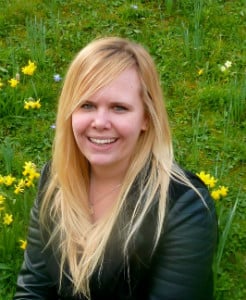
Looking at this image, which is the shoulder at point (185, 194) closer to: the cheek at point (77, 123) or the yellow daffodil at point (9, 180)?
the cheek at point (77, 123)

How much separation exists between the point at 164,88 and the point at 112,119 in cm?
196

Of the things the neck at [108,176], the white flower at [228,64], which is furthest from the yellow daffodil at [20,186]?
the white flower at [228,64]

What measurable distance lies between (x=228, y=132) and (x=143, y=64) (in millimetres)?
1624

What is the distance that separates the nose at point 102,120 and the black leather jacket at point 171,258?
299 millimetres

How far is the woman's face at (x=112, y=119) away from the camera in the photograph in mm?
1928

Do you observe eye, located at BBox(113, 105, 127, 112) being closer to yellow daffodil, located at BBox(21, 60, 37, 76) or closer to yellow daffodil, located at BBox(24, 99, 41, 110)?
yellow daffodil, located at BBox(24, 99, 41, 110)

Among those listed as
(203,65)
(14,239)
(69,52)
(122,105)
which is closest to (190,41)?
(203,65)

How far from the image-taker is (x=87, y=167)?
2277mm

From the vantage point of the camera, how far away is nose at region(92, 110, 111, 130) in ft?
6.34

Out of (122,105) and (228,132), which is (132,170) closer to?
(122,105)

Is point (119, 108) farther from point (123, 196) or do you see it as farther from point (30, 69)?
point (30, 69)

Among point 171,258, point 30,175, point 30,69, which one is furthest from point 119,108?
point 30,69

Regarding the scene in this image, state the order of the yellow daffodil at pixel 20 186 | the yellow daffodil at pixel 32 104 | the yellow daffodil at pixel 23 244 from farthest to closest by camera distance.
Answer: the yellow daffodil at pixel 32 104
the yellow daffodil at pixel 20 186
the yellow daffodil at pixel 23 244

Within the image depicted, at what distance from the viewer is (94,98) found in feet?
6.35
